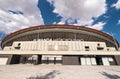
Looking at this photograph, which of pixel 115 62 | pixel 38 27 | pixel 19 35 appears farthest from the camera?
pixel 19 35

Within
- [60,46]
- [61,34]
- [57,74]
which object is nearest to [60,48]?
[60,46]

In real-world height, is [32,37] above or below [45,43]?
above

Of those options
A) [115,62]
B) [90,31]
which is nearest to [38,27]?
[90,31]

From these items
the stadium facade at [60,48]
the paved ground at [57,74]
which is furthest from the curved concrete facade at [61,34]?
the paved ground at [57,74]

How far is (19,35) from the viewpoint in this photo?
3266cm

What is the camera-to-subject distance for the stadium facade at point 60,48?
882 inches

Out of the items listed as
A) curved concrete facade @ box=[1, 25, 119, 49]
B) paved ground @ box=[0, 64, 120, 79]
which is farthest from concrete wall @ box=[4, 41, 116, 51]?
paved ground @ box=[0, 64, 120, 79]

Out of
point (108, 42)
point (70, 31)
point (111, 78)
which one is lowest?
point (111, 78)

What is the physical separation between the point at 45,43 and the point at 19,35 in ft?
35.8

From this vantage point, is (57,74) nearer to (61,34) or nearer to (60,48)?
(60,48)

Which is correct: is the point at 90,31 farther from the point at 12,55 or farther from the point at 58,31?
the point at 12,55

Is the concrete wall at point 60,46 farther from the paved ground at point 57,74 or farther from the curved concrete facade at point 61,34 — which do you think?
the paved ground at point 57,74

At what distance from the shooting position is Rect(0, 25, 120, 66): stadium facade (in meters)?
22.4

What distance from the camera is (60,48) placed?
2567 centimetres
